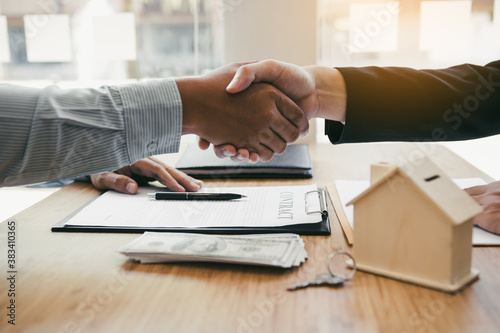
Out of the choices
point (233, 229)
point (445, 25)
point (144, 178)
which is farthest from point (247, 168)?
point (445, 25)

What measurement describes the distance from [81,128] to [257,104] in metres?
0.46

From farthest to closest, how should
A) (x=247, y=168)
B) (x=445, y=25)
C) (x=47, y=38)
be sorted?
(x=47, y=38), (x=445, y=25), (x=247, y=168)

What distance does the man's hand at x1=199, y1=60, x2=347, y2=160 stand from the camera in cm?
118

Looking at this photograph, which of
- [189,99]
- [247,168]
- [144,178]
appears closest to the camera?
[189,99]

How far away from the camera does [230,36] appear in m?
1.96

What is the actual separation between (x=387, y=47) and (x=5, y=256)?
194 centimetres

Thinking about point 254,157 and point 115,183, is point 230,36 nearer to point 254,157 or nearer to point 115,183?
point 254,157

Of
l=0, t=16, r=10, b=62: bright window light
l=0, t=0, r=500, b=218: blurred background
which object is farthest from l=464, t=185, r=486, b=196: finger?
l=0, t=16, r=10, b=62: bright window light

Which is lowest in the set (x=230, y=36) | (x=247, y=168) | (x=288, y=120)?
(x=247, y=168)

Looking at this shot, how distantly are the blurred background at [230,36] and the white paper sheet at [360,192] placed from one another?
2.40 feet

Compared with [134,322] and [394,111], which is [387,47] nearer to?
[394,111]

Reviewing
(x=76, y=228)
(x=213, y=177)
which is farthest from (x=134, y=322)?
(x=213, y=177)

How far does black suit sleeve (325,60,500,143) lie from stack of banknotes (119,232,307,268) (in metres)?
0.51

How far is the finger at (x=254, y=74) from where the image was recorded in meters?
1.15
